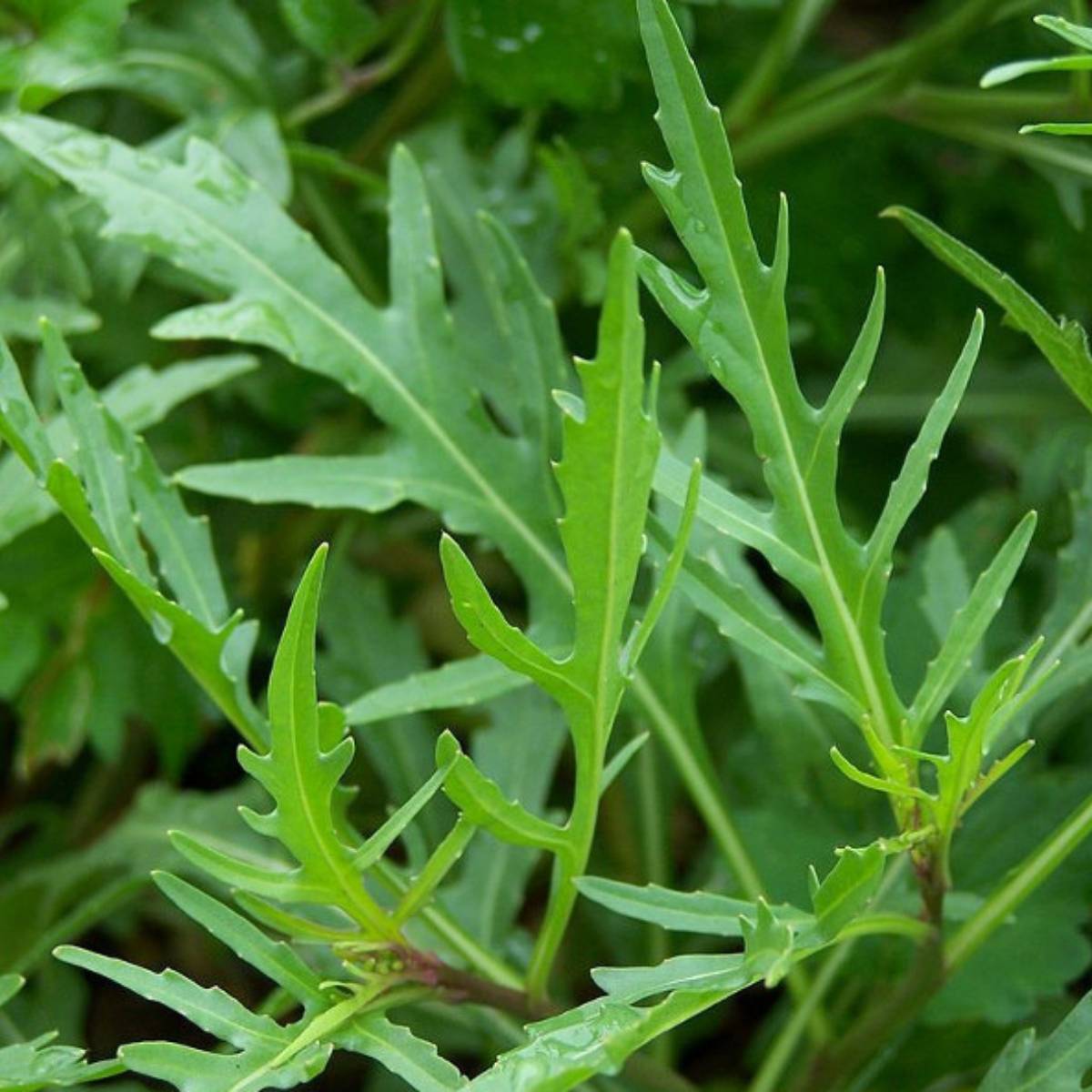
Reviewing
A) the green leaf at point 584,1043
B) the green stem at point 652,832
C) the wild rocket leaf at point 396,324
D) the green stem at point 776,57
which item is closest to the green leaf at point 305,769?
the green leaf at point 584,1043

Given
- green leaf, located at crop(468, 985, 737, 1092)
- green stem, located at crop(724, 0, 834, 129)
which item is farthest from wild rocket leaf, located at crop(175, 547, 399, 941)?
green stem, located at crop(724, 0, 834, 129)

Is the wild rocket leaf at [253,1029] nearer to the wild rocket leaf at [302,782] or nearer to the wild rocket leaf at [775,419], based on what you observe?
the wild rocket leaf at [302,782]

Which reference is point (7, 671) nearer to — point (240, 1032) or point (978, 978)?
Answer: point (240, 1032)

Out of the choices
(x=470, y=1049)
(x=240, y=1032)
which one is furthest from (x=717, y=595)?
(x=470, y=1049)

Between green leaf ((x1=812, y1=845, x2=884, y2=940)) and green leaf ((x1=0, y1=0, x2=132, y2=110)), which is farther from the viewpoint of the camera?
green leaf ((x1=0, y1=0, x2=132, y2=110))

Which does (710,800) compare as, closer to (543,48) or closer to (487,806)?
(487,806)

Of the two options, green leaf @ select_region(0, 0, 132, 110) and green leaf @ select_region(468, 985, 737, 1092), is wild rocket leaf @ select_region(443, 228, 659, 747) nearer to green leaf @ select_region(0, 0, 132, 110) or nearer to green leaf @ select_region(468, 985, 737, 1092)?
green leaf @ select_region(468, 985, 737, 1092)
